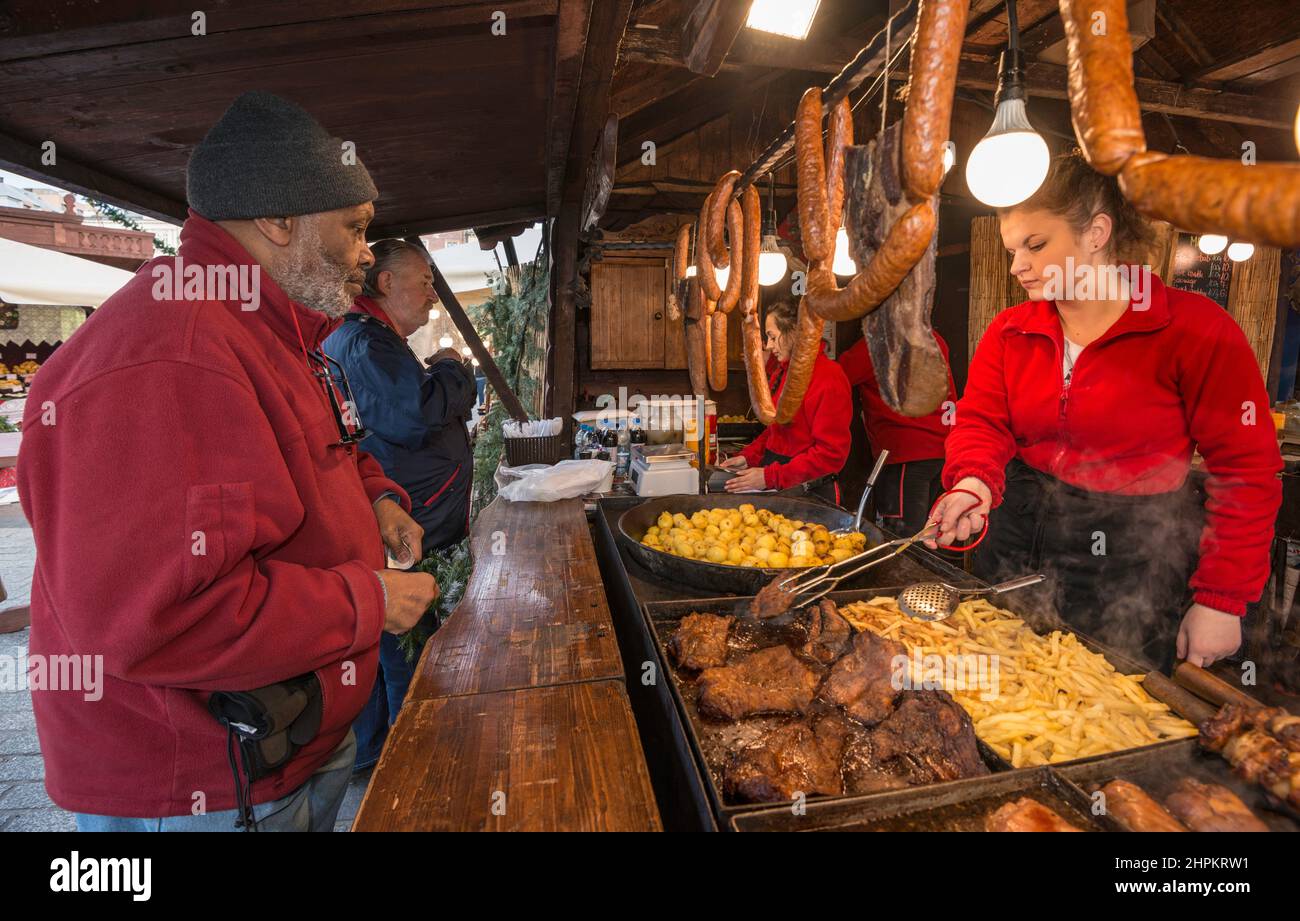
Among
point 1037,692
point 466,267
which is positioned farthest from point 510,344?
point 1037,692

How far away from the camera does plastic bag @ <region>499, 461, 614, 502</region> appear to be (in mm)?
4438

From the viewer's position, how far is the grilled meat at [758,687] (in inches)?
67.6

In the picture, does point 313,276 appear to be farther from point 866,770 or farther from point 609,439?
point 609,439

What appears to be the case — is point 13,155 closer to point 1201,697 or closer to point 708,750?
point 708,750

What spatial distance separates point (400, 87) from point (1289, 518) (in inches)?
260

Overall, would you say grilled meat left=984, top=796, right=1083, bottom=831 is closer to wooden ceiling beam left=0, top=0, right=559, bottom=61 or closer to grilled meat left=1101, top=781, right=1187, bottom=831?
grilled meat left=1101, top=781, right=1187, bottom=831

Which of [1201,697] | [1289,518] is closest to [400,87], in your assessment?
[1201,697]

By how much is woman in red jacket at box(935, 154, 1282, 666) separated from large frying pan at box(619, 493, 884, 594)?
72 centimetres

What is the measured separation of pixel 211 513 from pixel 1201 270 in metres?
9.83

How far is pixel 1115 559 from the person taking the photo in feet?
8.27

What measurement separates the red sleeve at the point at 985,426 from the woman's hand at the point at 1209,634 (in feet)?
2.64

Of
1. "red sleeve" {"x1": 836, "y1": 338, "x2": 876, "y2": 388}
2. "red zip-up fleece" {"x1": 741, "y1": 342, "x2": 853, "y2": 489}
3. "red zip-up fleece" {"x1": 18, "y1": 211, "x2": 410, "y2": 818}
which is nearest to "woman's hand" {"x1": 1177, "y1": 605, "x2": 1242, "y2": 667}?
"red zip-up fleece" {"x1": 741, "y1": 342, "x2": 853, "y2": 489}

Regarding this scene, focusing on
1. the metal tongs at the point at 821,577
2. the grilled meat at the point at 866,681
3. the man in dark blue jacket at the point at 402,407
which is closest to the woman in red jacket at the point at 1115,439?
the metal tongs at the point at 821,577

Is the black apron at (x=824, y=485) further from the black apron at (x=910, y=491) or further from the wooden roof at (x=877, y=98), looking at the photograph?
the wooden roof at (x=877, y=98)
